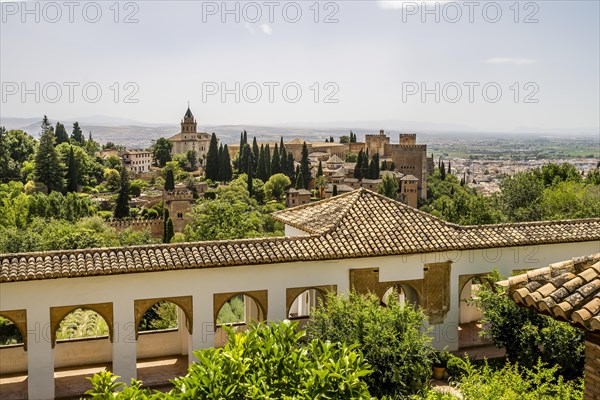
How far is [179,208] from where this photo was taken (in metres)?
65.6

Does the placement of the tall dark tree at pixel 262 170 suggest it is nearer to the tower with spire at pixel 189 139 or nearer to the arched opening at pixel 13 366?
the tower with spire at pixel 189 139

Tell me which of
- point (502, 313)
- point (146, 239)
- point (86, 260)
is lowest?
point (146, 239)

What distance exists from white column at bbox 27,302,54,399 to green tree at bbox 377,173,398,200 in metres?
66.0

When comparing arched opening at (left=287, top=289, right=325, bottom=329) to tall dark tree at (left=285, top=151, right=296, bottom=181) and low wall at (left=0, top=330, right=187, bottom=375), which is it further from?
tall dark tree at (left=285, top=151, right=296, bottom=181)

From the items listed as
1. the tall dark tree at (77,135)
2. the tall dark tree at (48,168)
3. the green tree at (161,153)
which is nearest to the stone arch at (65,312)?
the tall dark tree at (48,168)

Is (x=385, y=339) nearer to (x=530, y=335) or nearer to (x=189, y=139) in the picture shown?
(x=530, y=335)

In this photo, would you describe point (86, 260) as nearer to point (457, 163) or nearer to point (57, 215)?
point (57, 215)

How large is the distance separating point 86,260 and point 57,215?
4964 centimetres

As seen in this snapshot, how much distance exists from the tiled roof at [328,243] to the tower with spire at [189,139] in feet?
355

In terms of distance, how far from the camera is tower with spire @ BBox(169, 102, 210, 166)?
12381 centimetres

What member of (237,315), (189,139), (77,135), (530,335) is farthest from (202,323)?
(189,139)

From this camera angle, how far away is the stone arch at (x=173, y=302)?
1232 centimetres

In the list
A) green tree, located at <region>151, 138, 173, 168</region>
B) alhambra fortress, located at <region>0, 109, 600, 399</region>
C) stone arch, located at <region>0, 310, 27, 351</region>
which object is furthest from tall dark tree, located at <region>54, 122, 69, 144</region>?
stone arch, located at <region>0, 310, 27, 351</region>

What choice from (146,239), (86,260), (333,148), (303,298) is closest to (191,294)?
(86,260)
